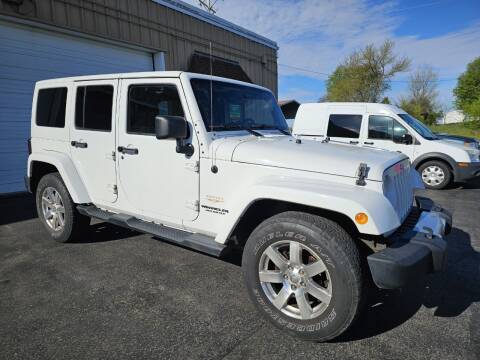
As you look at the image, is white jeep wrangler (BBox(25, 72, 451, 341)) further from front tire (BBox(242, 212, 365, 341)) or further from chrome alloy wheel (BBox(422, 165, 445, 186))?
chrome alloy wheel (BBox(422, 165, 445, 186))

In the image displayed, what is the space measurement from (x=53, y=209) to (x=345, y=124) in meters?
6.69

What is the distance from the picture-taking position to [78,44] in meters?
8.28

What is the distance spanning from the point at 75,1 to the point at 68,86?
5032 mm

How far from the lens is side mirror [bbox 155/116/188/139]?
271 cm

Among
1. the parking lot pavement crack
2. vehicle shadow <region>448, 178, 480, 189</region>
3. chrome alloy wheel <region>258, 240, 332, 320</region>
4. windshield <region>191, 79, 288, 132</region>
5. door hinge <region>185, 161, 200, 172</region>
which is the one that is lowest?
the parking lot pavement crack

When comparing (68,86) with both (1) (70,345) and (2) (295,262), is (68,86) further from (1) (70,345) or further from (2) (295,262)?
(2) (295,262)

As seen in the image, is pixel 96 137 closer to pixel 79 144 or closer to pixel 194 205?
pixel 79 144

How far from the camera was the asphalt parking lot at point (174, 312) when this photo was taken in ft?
7.64

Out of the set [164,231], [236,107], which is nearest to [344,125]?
[236,107]

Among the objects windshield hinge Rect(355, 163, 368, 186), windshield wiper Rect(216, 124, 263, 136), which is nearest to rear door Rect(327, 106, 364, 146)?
windshield wiper Rect(216, 124, 263, 136)

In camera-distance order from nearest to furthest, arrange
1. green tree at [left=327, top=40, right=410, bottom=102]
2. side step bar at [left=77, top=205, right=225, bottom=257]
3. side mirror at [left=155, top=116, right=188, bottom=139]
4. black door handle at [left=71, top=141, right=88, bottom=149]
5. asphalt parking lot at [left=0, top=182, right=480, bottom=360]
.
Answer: asphalt parking lot at [left=0, top=182, right=480, bottom=360] → side mirror at [left=155, top=116, right=188, bottom=139] → side step bar at [left=77, top=205, right=225, bottom=257] → black door handle at [left=71, top=141, right=88, bottom=149] → green tree at [left=327, top=40, right=410, bottom=102]

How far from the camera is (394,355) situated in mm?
2260

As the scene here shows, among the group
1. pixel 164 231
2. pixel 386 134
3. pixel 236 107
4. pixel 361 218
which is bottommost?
pixel 164 231

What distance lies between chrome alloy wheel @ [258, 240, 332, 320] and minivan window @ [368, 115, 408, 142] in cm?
630
